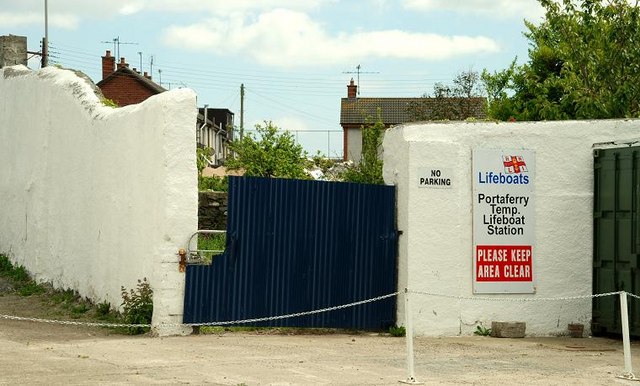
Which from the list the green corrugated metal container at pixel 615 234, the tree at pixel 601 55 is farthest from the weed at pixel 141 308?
the tree at pixel 601 55

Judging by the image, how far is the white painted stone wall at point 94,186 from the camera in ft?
48.1

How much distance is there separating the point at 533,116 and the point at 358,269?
88.6 ft

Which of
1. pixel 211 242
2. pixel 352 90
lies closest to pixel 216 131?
pixel 352 90

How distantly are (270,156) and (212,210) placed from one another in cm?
1397

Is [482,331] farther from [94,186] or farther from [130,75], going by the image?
[130,75]

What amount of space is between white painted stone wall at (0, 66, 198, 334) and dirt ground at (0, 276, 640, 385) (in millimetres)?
1205

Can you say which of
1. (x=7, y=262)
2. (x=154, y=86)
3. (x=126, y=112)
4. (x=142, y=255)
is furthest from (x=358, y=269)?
(x=154, y=86)

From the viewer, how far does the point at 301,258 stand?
15.1 metres

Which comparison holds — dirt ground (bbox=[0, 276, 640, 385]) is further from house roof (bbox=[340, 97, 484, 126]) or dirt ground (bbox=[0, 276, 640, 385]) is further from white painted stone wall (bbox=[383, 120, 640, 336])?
house roof (bbox=[340, 97, 484, 126])

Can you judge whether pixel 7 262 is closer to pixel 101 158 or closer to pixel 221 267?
pixel 101 158

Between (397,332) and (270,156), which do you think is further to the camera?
(270,156)

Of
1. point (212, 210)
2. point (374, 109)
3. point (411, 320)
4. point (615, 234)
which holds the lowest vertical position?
point (411, 320)

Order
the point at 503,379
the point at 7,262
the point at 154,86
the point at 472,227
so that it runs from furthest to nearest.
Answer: the point at 154,86 < the point at 7,262 < the point at 472,227 < the point at 503,379

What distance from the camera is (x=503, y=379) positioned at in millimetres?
11633
